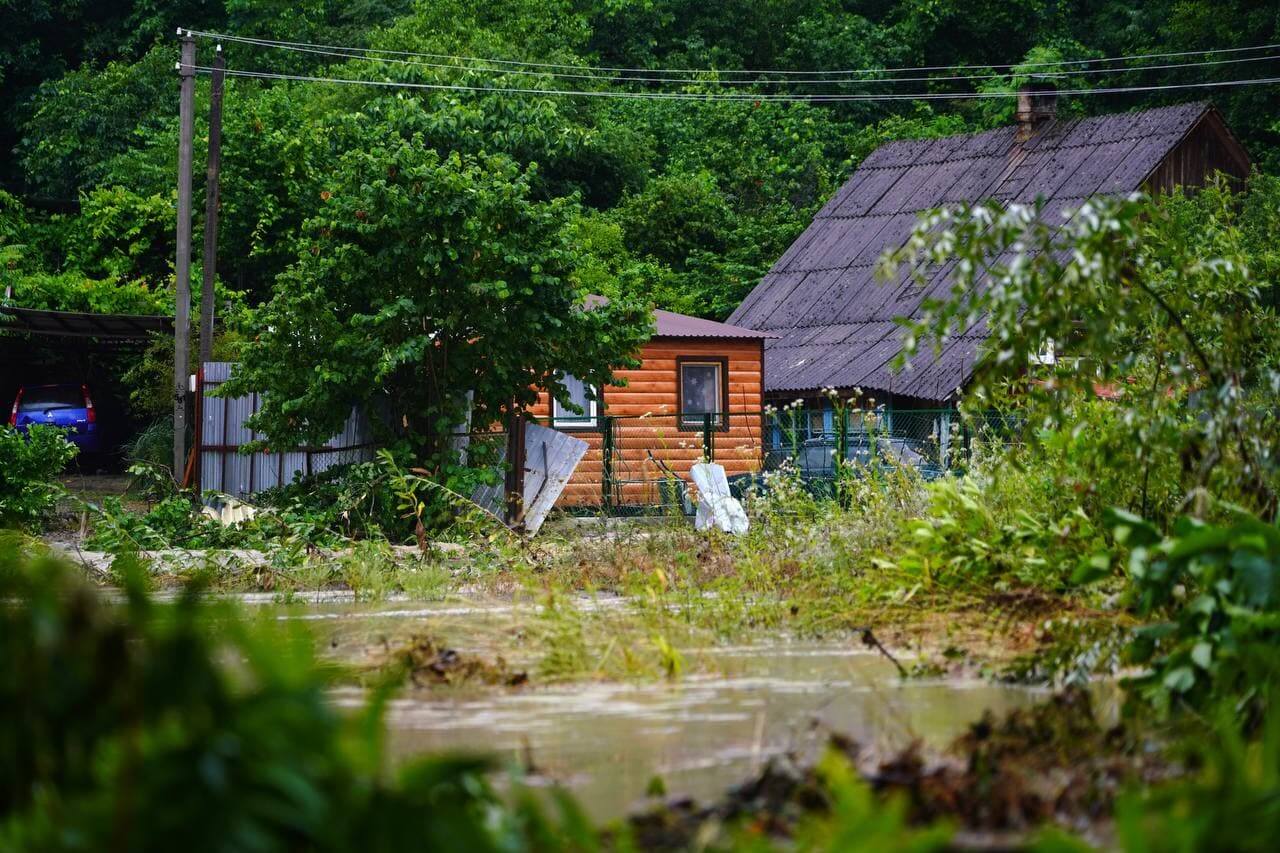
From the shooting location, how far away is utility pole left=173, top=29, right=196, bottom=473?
24.3 metres

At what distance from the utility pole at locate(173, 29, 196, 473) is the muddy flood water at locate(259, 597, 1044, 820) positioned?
57.1 ft

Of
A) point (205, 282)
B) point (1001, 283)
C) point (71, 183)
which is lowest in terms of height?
point (1001, 283)

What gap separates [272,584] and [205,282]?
1415 cm

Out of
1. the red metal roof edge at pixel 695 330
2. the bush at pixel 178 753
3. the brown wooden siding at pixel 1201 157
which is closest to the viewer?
the bush at pixel 178 753

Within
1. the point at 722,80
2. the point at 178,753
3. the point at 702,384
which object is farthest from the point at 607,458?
the point at 722,80

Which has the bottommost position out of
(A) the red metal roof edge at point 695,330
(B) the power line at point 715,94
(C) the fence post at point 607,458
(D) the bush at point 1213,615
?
(D) the bush at point 1213,615

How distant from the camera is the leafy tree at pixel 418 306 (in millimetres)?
17859

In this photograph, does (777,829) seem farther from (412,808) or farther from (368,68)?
(368,68)

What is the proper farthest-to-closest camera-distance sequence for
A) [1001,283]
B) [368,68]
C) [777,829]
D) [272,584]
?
[368,68] < [272,584] < [1001,283] < [777,829]

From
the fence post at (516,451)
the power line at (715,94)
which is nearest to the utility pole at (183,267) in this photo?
the fence post at (516,451)

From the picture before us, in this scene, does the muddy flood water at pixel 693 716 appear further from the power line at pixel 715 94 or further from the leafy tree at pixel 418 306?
the power line at pixel 715 94

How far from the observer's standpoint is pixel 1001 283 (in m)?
6.14

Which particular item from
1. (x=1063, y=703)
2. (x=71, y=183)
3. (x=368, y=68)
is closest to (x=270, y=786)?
(x=1063, y=703)

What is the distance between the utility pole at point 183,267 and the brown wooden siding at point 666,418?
17.7 ft
